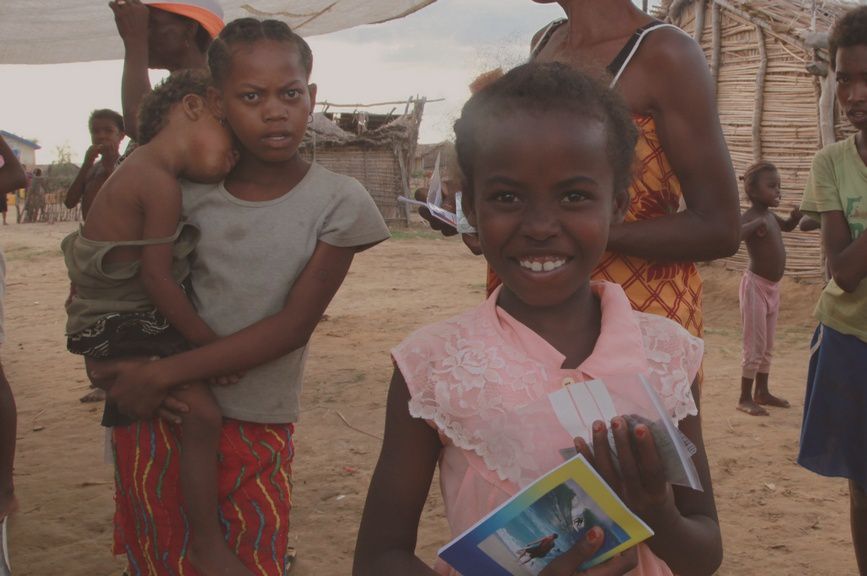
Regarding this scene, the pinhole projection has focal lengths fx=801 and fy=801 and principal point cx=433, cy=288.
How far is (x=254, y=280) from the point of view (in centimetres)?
210

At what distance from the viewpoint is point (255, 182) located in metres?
2.15

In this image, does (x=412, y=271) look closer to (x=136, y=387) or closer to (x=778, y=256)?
(x=778, y=256)

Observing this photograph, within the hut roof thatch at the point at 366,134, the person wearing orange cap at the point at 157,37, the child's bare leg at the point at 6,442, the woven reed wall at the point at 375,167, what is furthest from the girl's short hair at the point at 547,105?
the woven reed wall at the point at 375,167

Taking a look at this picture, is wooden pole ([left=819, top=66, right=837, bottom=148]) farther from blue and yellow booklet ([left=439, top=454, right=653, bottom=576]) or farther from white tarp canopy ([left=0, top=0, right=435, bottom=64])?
blue and yellow booklet ([left=439, top=454, right=653, bottom=576])

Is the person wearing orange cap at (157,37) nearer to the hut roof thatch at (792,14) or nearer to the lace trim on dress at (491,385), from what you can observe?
the lace trim on dress at (491,385)

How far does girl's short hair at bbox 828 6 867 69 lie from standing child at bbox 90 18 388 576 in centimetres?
172

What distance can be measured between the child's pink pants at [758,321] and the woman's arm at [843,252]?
293cm

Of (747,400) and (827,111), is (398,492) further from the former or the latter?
(827,111)

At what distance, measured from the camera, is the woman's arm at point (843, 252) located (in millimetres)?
2590

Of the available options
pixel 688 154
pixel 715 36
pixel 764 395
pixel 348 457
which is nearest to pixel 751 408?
pixel 764 395

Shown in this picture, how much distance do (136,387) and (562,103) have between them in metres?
1.29

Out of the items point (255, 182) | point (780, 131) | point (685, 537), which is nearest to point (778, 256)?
point (780, 131)

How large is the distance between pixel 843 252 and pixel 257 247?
1.90 metres

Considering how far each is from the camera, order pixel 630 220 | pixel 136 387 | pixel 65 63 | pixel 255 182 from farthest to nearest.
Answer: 1. pixel 65 63
2. pixel 255 182
3. pixel 136 387
4. pixel 630 220
